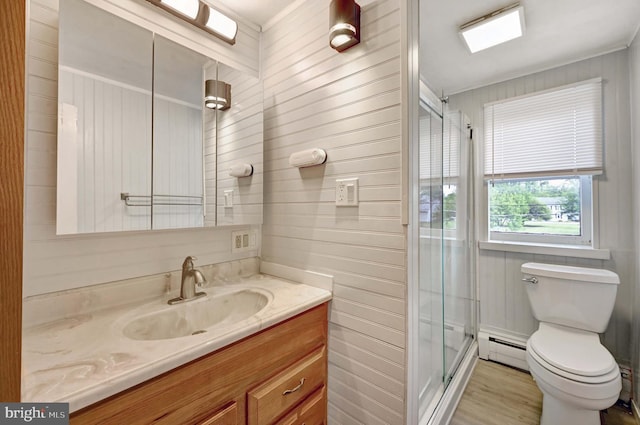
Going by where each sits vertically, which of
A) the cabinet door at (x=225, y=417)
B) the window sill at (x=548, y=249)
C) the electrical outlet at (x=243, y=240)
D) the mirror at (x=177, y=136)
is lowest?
the cabinet door at (x=225, y=417)

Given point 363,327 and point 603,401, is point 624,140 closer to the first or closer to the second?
point 603,401

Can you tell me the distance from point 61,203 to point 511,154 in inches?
109

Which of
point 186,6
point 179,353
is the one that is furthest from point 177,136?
point 179,353

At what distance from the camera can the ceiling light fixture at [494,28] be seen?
143cm

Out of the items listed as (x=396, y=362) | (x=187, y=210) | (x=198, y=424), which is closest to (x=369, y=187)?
(x=396, y=362)

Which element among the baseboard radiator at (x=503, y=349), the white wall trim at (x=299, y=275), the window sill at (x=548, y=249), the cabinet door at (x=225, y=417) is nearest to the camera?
the cabinet door at (x=225, y=417)

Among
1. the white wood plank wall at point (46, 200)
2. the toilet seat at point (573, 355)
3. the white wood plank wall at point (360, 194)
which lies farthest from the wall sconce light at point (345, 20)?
the toilet seat at point (573, 355)

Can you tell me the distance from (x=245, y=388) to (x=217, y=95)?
131 cm

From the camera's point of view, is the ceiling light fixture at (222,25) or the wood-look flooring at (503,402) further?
the wood-look flooring at (503,402)

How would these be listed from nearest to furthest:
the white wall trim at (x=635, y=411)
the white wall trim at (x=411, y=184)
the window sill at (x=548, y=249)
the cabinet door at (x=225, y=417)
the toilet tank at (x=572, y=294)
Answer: the cabinet door at (x=225, y=417), the white wall trim at (x=411, y=184), the white wall trim at (x=635, y=411), the toilet tank at (x=572, y=294), the window sill at (x=548, y=249)

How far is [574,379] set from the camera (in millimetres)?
1304

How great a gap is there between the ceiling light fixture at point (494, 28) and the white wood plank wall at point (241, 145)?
128 centimetres

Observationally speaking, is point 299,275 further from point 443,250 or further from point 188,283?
point 443,250

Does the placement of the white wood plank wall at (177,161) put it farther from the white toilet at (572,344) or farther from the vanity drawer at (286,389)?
the white toilet at (572,344)
